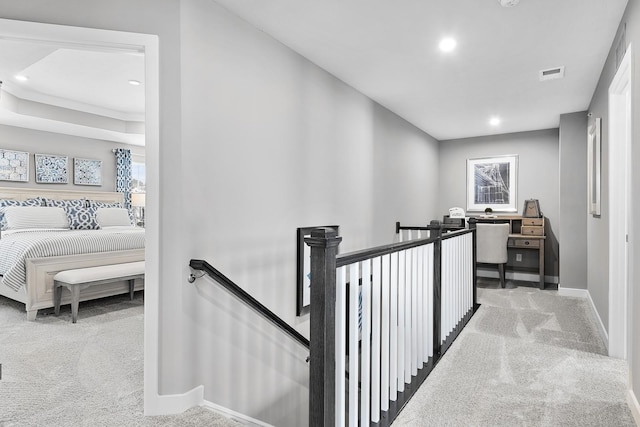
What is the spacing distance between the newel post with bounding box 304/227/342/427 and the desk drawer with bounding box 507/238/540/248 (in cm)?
515

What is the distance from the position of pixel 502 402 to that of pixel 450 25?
2.46 meters

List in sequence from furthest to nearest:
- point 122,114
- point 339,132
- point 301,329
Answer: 1. point 122,114
2. point 339,132
3. point 301,329

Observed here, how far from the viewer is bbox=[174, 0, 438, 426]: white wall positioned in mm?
2256

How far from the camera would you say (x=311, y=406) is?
1374 millimetres

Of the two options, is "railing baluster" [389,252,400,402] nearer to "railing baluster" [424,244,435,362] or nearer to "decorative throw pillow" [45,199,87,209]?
"railing baluster" [424,244,435,362]

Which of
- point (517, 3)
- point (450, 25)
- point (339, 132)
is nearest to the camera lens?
point (517, 3)

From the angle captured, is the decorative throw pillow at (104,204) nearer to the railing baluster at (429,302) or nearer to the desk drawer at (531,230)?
the railing baluster at (429,302)

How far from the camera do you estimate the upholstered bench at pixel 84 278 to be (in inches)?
147

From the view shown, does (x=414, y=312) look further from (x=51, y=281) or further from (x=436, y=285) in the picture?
(x=51, y=281)

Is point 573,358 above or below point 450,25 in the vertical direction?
below

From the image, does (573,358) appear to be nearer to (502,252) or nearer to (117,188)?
(502,252)

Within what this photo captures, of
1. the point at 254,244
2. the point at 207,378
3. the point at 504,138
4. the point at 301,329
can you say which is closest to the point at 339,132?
the point at 254,244

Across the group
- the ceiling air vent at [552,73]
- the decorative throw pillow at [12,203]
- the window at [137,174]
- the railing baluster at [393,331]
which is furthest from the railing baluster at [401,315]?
the window at [137,174]

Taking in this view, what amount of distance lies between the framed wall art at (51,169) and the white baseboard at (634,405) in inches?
288
